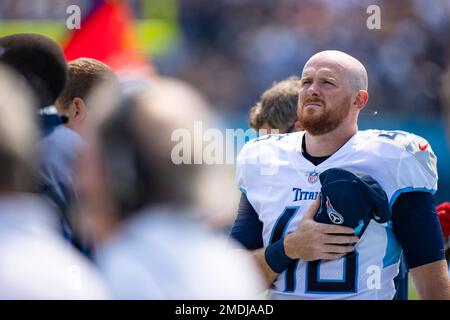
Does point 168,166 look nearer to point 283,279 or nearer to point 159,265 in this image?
point 159,265

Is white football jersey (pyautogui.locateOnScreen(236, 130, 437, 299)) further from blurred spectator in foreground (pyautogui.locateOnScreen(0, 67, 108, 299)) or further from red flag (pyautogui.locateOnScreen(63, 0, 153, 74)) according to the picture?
red flag (pyautogui.locateOnScreen(63, 0, 153, 74))

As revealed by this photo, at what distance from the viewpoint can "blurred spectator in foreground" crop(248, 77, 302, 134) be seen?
207cm

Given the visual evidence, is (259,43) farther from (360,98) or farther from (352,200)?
(352,200)

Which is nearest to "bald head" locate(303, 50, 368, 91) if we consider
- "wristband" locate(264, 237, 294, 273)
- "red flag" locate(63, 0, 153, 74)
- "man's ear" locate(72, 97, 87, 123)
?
"wristband" locate(264, 237, 294, 273)

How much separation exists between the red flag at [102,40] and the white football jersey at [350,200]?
1.08 metres

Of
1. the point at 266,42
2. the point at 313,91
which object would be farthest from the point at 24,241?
the point at 266,42

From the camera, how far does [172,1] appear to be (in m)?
5.08

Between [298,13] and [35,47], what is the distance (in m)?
3.34

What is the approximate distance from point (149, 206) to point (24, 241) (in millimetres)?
183

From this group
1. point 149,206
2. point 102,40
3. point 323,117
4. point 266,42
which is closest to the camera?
point 149,206

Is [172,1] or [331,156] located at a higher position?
[172,1]

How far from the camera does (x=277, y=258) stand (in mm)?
1746
